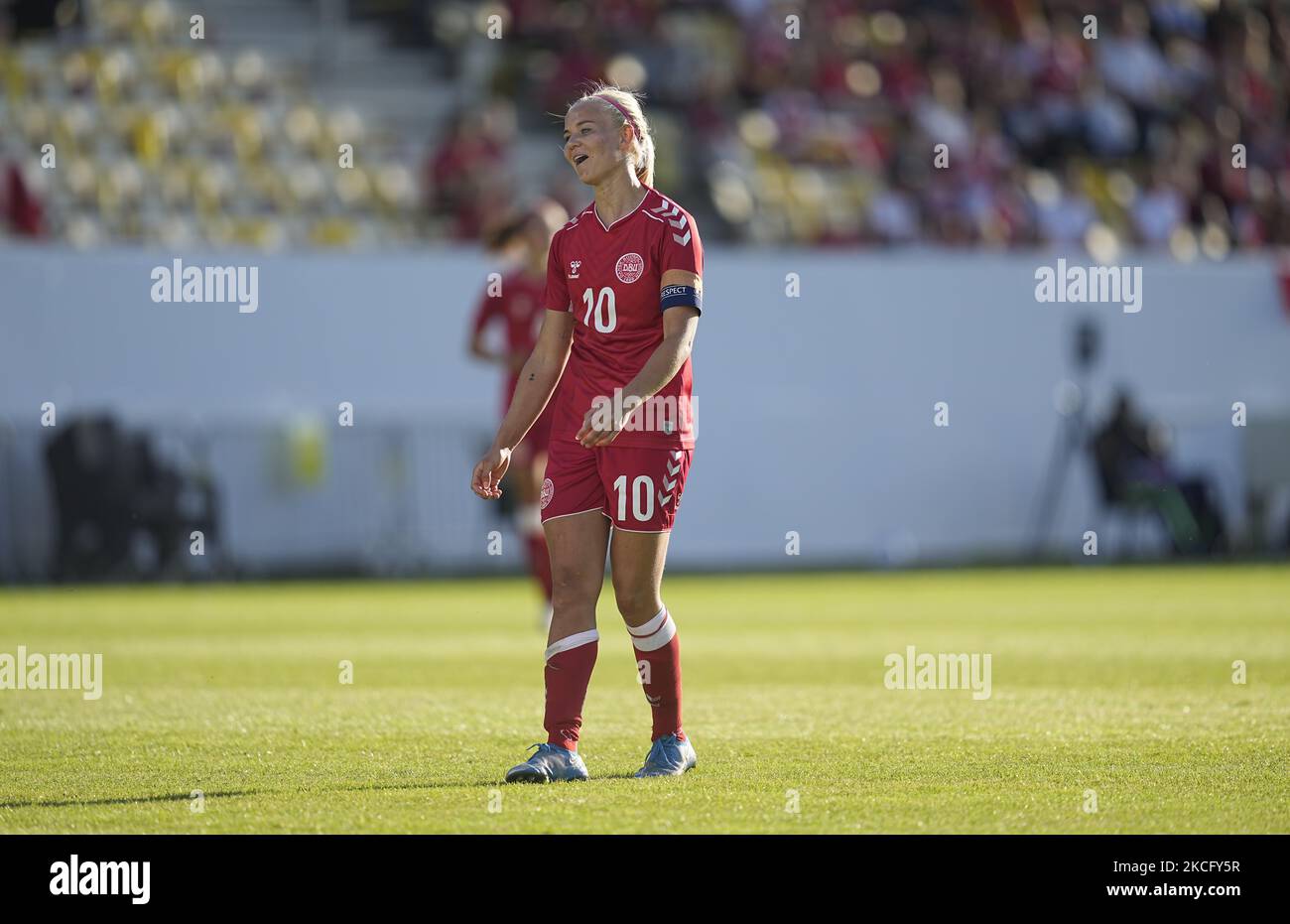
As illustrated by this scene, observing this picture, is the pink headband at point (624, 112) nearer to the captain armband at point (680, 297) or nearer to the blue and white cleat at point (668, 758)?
the captain armband at point (680, 297)

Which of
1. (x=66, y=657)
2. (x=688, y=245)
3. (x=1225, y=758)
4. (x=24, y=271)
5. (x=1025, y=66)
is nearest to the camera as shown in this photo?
(x=688, y=245)

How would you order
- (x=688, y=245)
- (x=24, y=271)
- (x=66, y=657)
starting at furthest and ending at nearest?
(x=24, y=271) → (x=66, y=657) → (x=688, y=245)

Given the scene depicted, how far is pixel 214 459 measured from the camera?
2198cm

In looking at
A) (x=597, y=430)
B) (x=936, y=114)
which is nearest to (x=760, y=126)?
(x=936, y=114)

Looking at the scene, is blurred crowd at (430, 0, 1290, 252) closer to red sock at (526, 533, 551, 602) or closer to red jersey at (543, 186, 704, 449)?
red sock at (526, 533, 551, 602)

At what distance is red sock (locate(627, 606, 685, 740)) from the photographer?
24.1ft

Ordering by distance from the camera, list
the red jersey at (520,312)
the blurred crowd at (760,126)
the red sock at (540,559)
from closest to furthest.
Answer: the red sock at (540,559) < the red jersey at (520,312) < the blurred crowd at (760,126)

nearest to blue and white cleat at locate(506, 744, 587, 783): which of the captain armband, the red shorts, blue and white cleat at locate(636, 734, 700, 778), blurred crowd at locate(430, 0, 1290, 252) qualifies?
blue and white cleat at locate(636, 734, 700, 778)

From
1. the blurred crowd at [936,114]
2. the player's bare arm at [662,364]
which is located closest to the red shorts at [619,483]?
the player's bare arm at [662,364]

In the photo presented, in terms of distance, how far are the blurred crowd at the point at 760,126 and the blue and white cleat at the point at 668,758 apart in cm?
1561

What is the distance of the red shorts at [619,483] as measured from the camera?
7137 mm
